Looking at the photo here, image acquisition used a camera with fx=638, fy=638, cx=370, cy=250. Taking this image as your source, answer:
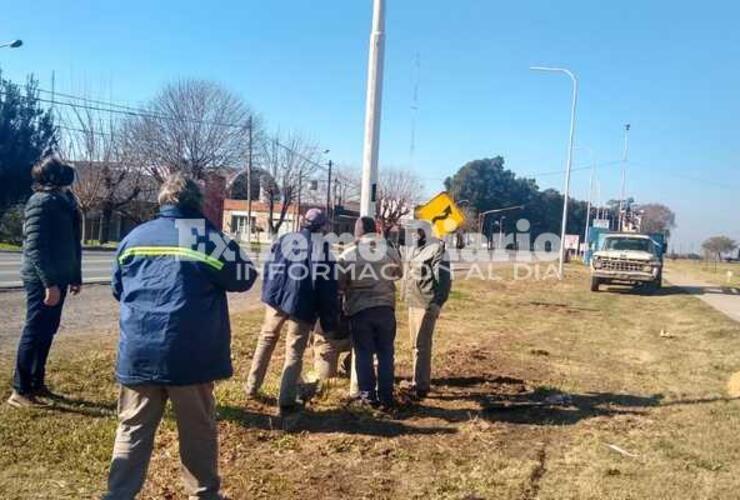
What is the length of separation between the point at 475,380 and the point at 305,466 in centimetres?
341

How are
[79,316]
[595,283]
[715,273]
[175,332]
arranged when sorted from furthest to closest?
[715,273]
[595,283]
[79,316]
[175,332]

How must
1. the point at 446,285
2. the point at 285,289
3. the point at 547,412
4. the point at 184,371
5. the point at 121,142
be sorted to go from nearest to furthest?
the point at 184,371 → the point at 285,289 → the point at 547,412 → the point at 446,285 → the point at 121,142

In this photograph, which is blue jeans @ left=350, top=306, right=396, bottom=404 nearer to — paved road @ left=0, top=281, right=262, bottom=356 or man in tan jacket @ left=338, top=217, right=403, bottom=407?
man in tan jacket @ left=338, top=217, right=403, bottom=407

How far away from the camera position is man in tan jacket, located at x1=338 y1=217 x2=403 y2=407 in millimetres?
5996

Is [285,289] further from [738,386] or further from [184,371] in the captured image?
[738,386]

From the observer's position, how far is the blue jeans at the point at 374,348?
6.02m

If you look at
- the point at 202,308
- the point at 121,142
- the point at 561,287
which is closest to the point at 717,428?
the point at 202,308

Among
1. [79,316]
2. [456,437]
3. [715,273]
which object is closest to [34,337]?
[456,437]

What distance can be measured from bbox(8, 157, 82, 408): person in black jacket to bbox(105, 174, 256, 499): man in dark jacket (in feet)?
5.84

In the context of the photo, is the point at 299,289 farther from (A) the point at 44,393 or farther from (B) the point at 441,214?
(B) the point at 441,214

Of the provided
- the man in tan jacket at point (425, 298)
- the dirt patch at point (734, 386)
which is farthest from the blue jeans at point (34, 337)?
the dirt patch at point (734, 386)

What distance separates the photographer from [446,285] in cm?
683

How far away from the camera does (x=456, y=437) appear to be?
5434 mm

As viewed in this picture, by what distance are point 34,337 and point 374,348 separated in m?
2.97
